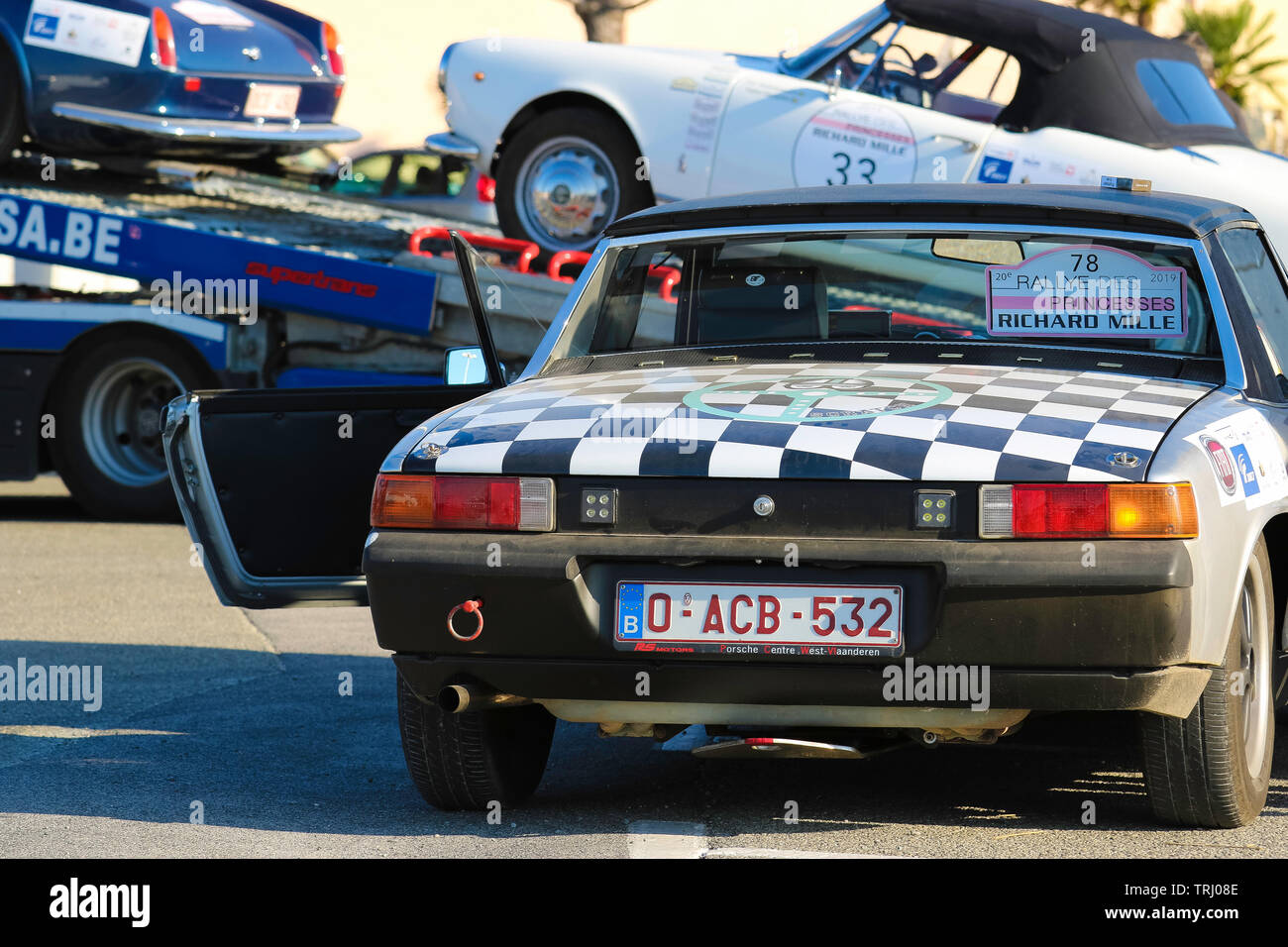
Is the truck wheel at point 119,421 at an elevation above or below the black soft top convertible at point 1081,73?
below

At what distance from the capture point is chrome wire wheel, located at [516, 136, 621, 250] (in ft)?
35.1

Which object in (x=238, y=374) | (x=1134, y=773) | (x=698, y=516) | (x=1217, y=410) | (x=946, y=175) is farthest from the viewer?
(x=238, y=374)

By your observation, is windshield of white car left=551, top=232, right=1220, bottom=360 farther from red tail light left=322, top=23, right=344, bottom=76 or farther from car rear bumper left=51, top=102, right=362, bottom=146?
red tail light left=322, top=23, right=344, bottom=76

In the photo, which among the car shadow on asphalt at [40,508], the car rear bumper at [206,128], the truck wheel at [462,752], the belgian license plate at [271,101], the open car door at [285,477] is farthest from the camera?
the car shadow on asphalt at [40,508]

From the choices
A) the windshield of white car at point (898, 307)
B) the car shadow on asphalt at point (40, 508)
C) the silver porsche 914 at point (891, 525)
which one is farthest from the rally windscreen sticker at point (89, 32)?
the silver porsche 914 at point (891, 525)

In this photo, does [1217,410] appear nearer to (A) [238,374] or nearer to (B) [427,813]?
(B) [427,813]

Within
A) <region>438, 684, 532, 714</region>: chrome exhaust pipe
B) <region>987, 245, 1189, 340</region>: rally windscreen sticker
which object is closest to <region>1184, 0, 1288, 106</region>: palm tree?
<region>987, 245, 1189, 340</region>: rally windscreen sticker

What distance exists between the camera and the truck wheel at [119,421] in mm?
10992

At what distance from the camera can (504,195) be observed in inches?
432

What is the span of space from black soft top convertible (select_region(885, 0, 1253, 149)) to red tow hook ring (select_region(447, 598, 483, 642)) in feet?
21.0

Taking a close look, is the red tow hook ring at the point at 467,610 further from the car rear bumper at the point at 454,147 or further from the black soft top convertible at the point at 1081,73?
the car rear bumper at the point at 454,147

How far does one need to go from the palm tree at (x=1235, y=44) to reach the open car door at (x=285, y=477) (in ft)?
106

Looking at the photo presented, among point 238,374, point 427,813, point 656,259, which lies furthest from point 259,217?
point 427,813
